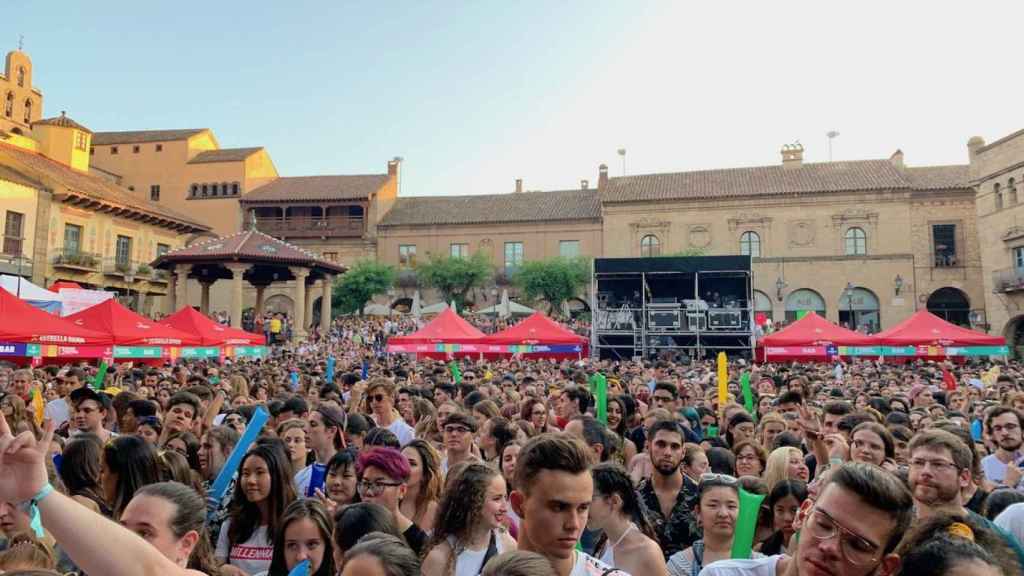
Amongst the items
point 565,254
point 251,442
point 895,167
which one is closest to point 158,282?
point 565,254

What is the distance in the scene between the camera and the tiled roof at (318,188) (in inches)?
1912

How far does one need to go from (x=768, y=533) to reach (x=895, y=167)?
4710 centimetres

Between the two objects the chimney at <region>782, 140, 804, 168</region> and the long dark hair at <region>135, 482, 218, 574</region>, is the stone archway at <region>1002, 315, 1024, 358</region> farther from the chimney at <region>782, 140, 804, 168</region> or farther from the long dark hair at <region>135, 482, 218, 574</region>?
the long dark hair at <region>135, 482, 218, 574</region>

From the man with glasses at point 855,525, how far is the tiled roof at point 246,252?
2834 centimetres

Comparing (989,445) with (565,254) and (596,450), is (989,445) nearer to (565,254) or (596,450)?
(596,450)

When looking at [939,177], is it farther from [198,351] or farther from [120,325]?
[120,325]

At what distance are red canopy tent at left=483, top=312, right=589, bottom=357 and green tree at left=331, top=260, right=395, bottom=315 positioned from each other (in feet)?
87.2

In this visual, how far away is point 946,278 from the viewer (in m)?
41.6

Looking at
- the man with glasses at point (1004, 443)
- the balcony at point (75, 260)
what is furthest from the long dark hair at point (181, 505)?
the balcony at point (75, 260)

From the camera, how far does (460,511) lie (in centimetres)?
334

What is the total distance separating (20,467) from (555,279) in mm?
41918

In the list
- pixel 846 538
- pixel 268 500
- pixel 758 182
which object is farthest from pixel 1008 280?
pixel 268 500

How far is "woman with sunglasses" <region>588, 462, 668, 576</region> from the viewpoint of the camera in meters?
3.18

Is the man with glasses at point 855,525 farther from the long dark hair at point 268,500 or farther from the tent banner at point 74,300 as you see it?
the tent banner at point 74,300
